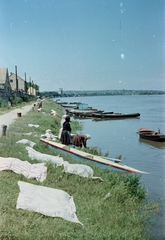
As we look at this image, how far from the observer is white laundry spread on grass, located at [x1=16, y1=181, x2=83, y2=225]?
5254 mm

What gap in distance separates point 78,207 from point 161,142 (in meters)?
16.2

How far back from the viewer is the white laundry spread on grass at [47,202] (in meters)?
5.25

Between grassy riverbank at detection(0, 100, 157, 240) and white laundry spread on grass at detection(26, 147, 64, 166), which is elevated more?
white laundry spread on grass at detection(26, 147, 64, 166)

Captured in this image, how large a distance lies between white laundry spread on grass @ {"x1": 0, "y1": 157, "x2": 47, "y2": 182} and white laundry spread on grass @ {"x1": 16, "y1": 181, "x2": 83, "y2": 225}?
1011 millimetres

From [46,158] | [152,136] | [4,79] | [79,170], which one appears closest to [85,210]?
[79,170]

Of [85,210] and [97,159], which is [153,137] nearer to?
[97,159]

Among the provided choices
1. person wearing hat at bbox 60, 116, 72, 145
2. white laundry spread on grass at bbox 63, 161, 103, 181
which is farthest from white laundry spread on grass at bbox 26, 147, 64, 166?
person wearing hat at bbox 60, 116, 72, 145

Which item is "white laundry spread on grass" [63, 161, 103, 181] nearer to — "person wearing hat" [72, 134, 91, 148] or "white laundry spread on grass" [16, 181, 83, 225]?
"white laundry spread on grass" [16, 181, 83, 225]

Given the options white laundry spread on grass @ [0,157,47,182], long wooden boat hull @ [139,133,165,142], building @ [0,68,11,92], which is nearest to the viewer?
white laundry spread on grass @ [0,157,47,182]

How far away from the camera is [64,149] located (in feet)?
36.5

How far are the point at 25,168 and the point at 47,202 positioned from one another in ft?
6.92

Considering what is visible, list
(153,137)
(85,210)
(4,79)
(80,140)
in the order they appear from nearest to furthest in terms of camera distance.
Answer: (85,210) → (80,140) → (153,137) → (4,79)

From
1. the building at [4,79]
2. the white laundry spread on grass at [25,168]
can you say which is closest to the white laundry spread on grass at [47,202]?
the white laundry spread on grass at [25,168]

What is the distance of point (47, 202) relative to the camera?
18.3 ft
